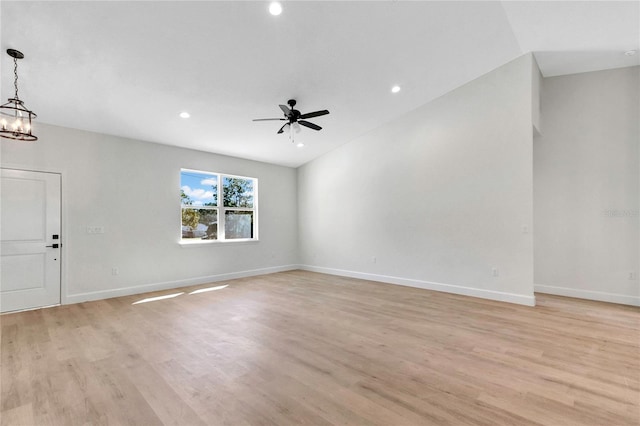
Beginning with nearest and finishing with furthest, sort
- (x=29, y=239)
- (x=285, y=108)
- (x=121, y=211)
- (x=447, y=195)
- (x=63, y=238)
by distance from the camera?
(x=285, y=108) → (x=29, y=239) → (x=63, y=238) → (x=121, y=211) → (x=447, y=195)

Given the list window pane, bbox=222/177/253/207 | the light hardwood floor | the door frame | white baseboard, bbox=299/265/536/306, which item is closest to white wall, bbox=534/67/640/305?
the light hardwood floor

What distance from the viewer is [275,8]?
293cm

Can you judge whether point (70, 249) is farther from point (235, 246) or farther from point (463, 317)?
point (463, 317)

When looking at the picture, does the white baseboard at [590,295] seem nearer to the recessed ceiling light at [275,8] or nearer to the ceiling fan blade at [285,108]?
the ceiling fan blade at [285,108]

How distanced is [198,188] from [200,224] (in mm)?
808

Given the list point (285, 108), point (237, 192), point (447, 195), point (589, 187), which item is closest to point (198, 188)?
point (237, 192)

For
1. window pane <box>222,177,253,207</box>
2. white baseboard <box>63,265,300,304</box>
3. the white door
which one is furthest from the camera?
window pane <box>222,177,253,207</box>

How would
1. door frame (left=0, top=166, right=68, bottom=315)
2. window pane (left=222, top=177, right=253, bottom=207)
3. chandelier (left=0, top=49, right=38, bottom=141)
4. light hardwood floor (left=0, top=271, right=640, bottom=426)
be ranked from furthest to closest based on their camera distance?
window pane (left=222, top=177, right=253, bottom=207)
door frame (left=0, top=166, right=68, bottom=315)
chandelier (left=0, top=49, right=38, bottom=141)
light hardwood floor (left=0, top=271, right=640, bottom=426)

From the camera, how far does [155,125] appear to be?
4953mm

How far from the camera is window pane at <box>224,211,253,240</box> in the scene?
22.5 feet

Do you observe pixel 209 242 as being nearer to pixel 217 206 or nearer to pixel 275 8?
pixel 217 206

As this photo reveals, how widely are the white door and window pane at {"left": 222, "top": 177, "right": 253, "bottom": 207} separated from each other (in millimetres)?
3007

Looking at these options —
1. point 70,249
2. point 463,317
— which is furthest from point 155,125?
point 463,317

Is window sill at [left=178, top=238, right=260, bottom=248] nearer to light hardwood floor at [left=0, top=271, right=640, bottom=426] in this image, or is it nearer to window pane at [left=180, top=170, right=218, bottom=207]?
window pane at [left=180, top=170, right=218, bottom=207]
